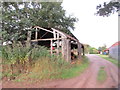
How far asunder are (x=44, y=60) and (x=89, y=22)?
3641mm

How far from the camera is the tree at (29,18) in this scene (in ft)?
27.0

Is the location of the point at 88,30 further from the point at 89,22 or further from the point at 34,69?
the point at 34,69

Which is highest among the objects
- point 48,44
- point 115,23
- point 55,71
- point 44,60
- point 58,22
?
point 58,22

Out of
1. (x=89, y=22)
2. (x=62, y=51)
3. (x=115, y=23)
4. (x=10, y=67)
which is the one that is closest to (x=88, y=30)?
(x=89, y=22)

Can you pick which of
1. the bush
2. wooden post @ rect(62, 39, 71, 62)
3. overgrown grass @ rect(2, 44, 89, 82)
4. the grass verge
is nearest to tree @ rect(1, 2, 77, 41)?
the bush

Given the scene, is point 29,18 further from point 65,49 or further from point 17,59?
point 17,59

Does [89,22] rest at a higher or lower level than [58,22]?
lower

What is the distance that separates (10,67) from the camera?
6.36 meters

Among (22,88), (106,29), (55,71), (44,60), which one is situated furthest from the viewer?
(106,29)

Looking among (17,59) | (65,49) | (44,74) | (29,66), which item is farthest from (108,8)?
(17,59)

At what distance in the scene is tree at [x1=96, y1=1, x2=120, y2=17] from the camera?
789 centimetres

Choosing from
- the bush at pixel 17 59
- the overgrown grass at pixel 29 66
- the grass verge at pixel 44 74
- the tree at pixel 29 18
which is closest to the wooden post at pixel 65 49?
the overgrown grass at pixel 29 66

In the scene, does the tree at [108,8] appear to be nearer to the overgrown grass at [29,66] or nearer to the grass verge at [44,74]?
the overgrown grass at [29,66]

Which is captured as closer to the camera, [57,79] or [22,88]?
[22,88]
